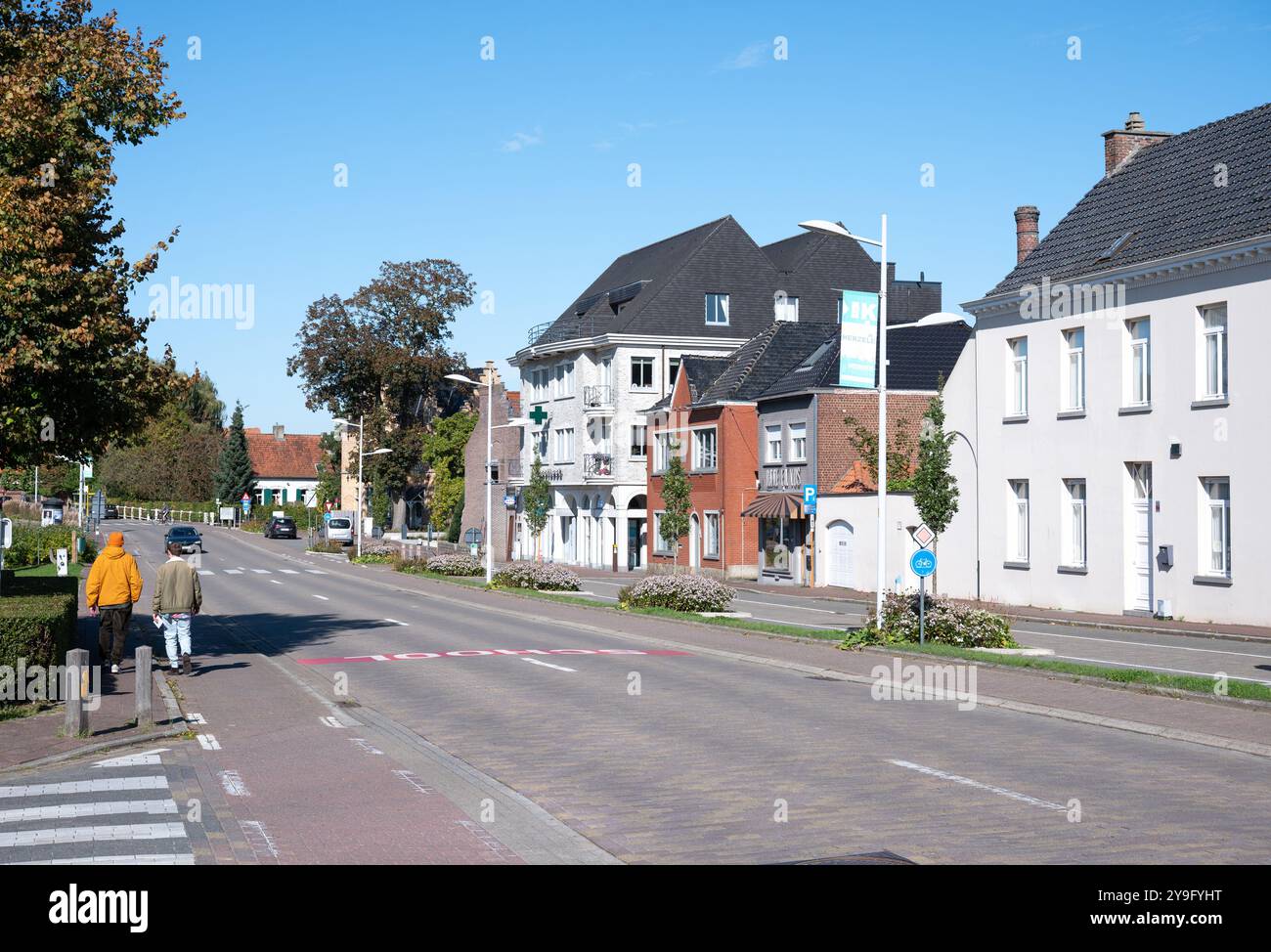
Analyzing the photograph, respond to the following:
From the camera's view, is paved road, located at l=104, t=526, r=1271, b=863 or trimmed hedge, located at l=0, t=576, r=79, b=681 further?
trimmed hedge, located at l=0, t=576, r=79, b=681

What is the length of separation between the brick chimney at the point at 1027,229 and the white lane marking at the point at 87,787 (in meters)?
38.4

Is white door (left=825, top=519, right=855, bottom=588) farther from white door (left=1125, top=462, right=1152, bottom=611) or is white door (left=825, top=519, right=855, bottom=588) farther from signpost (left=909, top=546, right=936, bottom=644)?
signpost (left=909, top=546, right=936, bottom=644)

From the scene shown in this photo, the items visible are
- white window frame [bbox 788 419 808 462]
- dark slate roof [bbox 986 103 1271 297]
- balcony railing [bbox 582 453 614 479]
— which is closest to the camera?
dark slate roof [bbox 986 103 1271 297]

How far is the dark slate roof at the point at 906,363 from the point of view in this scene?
4972 centimetres

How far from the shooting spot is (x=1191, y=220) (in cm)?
3112

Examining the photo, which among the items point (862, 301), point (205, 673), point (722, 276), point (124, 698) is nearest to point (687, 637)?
point (862, 301)

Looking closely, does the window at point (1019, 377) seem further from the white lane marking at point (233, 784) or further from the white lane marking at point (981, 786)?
the white lane marking at point (233, 784)

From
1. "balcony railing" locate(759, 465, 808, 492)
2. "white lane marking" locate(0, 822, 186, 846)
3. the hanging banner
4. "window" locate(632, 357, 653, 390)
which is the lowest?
"white lane marking" locate(0, 822, 186, 846)

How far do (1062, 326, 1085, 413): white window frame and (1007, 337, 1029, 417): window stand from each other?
176 centimetres

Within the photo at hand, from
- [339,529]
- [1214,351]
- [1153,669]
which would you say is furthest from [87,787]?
[339,529]

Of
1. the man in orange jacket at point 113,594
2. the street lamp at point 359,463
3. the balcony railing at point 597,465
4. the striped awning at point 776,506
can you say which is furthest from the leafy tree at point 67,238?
the street lamp at point 359,463

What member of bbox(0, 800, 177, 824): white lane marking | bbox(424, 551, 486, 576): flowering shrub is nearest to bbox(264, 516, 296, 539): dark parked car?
bbox(424, 551, 486, 576): flowering shrub

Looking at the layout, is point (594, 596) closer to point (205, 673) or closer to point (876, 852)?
point (205, 673)

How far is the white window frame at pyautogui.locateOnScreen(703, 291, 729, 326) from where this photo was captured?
212 ft
